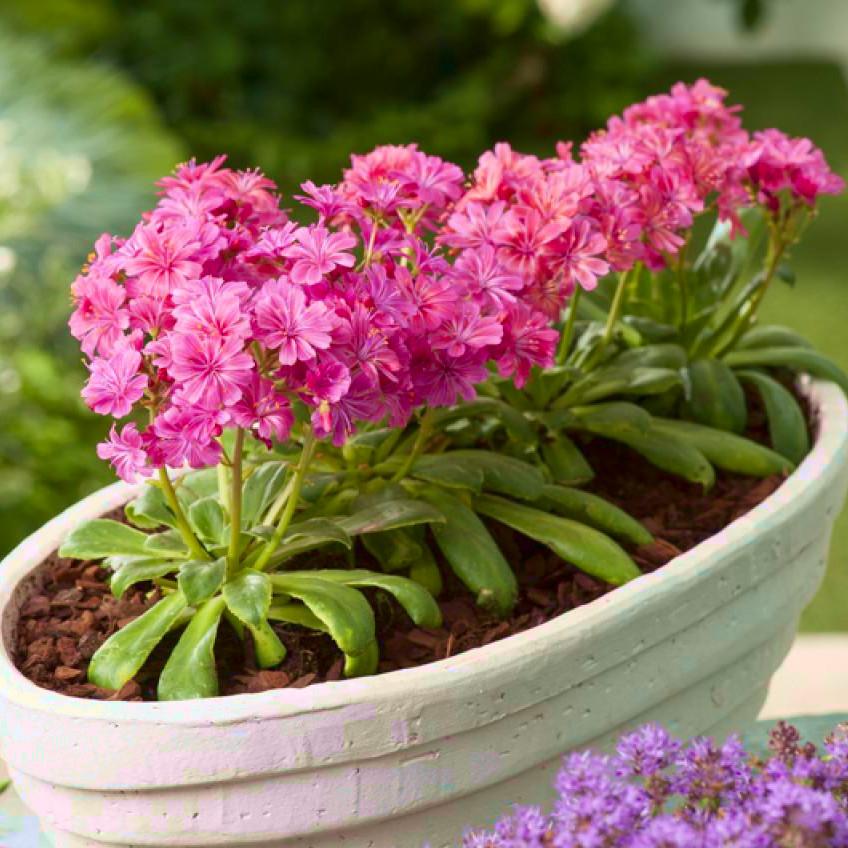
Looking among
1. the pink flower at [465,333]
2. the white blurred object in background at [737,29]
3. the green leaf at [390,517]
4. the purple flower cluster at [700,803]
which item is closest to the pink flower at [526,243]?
the pink flower at [465,333]

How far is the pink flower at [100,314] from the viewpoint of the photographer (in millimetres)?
1142

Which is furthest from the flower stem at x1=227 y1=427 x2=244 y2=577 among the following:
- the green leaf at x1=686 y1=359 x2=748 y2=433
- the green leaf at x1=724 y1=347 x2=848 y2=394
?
the green leaf at x1=724 y1=347 x2=848 y2=394

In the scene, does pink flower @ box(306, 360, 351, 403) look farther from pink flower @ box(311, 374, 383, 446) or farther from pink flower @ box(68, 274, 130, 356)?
pink flower @ box(68, 274, 130, 356)

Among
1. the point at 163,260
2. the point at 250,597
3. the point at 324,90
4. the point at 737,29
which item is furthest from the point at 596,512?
the point at 737,29

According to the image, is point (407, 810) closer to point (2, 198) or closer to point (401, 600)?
point (401, 600)

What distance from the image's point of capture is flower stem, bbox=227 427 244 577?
1.14 meters

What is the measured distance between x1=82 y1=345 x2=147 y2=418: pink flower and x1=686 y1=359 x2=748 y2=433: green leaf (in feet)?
2.29

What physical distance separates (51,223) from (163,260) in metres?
2.68

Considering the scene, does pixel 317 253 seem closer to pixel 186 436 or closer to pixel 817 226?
pixel 186 436

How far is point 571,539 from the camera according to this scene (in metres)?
1.32

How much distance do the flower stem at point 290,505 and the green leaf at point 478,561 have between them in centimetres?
15

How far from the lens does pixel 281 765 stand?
3.51 feet

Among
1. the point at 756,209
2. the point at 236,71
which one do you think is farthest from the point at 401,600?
the point at 236,71

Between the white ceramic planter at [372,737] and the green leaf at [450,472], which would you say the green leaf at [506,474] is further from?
the white ceramic planter at [372,737]
